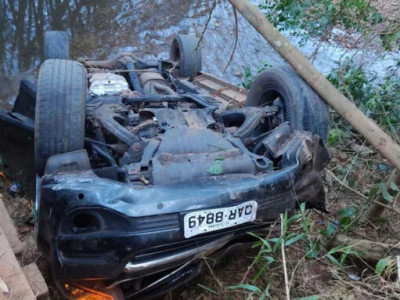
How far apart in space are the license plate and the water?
4157 mm

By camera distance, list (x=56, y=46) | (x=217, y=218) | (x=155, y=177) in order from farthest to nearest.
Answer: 1. (x=56, y=46)
2. (x=155, y=177)
3. (x=217, y=218)

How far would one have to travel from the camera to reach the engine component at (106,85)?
3641 mm

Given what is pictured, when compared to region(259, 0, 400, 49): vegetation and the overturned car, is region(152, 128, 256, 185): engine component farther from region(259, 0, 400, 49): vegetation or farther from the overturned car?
region(259, 0, 400, 49): vegetation

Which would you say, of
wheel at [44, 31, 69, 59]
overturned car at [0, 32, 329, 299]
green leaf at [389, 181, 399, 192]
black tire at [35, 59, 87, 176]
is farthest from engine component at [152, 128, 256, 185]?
wheel at [44, 31, 69, 59]

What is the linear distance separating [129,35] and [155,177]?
5.88m

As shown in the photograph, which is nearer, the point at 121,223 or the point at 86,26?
the point at 121,223

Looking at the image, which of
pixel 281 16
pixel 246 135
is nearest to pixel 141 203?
pixel 246 135

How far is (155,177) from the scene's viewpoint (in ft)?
Result: 7.38

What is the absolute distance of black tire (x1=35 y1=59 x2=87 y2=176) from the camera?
2514 millimetres

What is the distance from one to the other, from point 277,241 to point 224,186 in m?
0.39

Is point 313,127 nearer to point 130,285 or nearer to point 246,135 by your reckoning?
point 246,135

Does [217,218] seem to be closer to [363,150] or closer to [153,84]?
[153,84]

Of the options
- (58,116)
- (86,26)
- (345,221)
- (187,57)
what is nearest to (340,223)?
(345,221)

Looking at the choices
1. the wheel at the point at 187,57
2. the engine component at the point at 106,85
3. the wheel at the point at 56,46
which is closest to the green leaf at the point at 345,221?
the engine component at the point at 106,85
